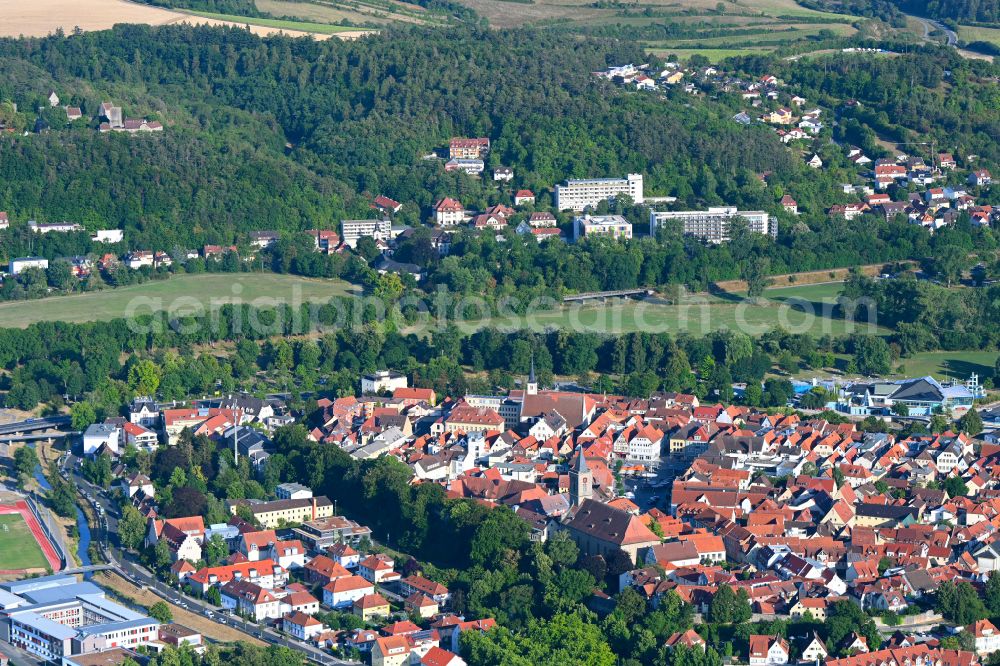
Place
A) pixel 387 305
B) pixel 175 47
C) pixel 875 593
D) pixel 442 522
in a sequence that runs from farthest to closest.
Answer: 1. pixel 175 47
2. pixel 387 305
3. pixel 442 522
4. pixel 875 593

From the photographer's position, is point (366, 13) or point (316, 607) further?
point (366, 13)

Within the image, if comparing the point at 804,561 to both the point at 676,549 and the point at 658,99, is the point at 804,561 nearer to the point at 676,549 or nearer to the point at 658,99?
the point at 676,549

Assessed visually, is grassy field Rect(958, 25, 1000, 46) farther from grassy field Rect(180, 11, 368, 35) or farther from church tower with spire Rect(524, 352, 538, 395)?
church tower with spire Rect(524, 352, 538, 395)

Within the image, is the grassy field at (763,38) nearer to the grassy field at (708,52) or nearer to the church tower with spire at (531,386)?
the grassy field at (708,52)

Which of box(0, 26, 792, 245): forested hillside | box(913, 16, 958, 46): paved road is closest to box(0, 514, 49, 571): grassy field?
box(0, 26, 792, 245): forested hillside

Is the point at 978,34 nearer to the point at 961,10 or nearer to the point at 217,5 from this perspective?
the point at 961,10

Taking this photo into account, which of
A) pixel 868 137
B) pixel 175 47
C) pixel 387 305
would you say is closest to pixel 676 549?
pixel 387 305

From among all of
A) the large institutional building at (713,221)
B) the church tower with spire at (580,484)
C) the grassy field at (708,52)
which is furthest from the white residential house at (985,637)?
the grassy field at (708,52)
